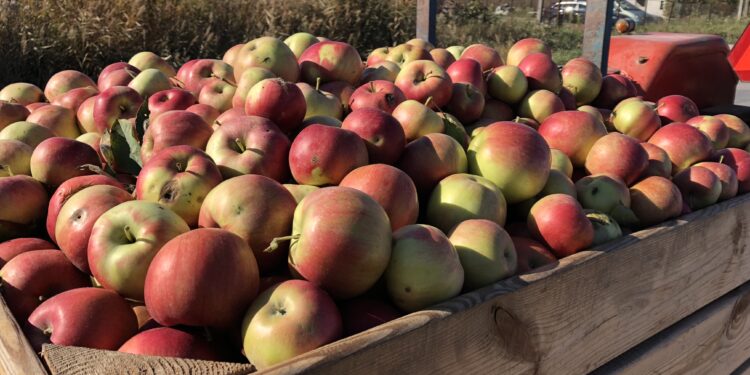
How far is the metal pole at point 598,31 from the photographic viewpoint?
3.34 metres

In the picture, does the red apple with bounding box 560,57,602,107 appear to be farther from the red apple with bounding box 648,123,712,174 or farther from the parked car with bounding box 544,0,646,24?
the parked car with bounding box 544,0,646,24

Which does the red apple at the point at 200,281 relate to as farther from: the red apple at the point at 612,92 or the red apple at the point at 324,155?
the red apple at the point at 612,92

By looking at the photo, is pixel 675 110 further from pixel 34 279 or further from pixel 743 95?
pixel 743 95

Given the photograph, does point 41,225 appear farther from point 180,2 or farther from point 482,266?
point 180,2

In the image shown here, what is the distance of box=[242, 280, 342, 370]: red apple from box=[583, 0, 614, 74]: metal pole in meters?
2.77

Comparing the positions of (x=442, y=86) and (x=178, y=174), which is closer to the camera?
(x=178, y=174)

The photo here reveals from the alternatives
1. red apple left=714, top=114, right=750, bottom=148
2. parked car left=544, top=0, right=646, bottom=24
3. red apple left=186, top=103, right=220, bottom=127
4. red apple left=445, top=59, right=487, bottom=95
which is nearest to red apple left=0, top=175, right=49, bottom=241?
red apple left=186, top=103, right=220, bottom=127

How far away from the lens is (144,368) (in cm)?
98

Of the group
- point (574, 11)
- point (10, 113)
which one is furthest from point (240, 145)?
point (574, 11)

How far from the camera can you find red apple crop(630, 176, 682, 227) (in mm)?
1870

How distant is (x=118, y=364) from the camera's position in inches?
38.4

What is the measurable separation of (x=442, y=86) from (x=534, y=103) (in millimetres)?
453

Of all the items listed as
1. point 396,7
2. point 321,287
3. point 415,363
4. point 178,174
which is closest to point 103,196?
point 178,174

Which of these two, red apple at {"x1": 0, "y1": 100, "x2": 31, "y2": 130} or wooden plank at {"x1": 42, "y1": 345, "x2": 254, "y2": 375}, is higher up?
red apple at {"x1": 0, "y1": 100, "x2": 31, "y2": 130}
